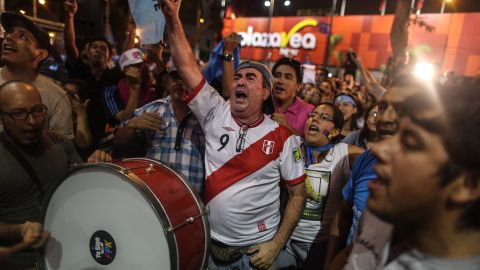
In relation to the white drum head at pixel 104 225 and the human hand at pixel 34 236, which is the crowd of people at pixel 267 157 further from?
the white drum head at pixel 104 225

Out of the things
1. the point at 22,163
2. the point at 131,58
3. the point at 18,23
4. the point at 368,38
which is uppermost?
the point at 368,38

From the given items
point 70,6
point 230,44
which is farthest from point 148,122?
point 70,6

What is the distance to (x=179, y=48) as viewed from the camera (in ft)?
7.07

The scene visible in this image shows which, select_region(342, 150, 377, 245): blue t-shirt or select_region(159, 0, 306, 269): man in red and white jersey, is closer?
select_region(342, 150, 377, 245): blue t-shirt

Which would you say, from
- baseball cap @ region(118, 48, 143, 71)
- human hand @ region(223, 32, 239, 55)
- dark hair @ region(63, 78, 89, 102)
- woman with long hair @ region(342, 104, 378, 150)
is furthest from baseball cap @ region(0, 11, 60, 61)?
woman with long hair @ region(342, 104, 378, 150)

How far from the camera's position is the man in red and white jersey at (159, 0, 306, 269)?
2189 mm

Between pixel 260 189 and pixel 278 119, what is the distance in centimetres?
71

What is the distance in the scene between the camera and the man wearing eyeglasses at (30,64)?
8.96 feet

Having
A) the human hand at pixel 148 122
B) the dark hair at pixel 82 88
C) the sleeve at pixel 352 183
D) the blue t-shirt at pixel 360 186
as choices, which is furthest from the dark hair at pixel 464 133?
the dark hair at pixel 82 88

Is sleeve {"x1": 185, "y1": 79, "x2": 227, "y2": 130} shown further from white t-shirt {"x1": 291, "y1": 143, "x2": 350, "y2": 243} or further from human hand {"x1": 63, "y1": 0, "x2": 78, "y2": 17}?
human hand {"x1": 63, "y1": 0, "x2": 78, "y2": 17}

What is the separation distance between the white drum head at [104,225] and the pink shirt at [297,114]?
2.05m

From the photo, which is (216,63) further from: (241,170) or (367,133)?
(367,133)

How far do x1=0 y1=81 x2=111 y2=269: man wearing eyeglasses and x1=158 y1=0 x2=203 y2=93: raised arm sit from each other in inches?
30.7

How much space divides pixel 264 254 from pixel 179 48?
1443 mm
